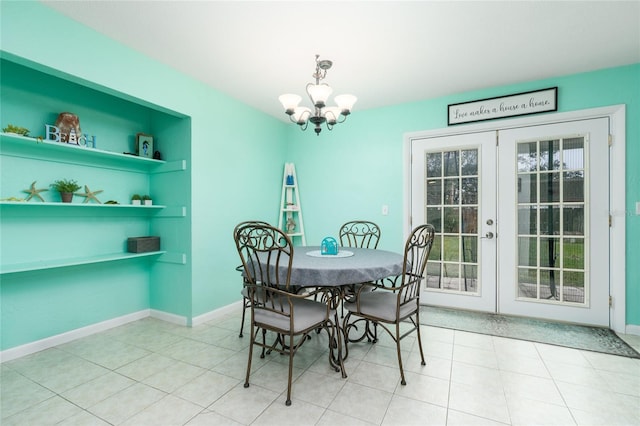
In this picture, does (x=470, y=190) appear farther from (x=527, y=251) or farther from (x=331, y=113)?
(x=331, y=113)

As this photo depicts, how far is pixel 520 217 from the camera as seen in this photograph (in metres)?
3.19

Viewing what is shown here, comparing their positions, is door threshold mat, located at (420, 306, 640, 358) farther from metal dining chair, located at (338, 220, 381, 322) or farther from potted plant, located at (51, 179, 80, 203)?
potted plant, located at (51, 179, 80, 203)

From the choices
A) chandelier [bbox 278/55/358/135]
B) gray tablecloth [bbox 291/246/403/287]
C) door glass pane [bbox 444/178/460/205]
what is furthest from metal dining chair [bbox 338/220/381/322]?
chandelier [bbox 278/55/358/135]

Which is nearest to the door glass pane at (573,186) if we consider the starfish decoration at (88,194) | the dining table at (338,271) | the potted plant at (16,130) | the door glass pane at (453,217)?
the door glass pane at (453,217)

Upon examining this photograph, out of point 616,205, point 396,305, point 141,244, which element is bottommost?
point 396,305

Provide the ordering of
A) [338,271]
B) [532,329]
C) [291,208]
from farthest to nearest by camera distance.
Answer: [291,208], [532,329], [338,271]

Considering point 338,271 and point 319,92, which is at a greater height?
point 319,92

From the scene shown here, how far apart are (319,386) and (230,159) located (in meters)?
2.58

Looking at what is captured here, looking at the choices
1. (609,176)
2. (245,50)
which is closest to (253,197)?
(245,50)

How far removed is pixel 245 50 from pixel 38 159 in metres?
1.94

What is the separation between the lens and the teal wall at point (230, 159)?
2.27 meters

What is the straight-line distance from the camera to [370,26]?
7.09 ft

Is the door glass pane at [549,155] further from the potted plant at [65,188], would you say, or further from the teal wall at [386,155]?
the potted plant at [65,188]

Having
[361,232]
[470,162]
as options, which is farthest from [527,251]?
[361,232]
